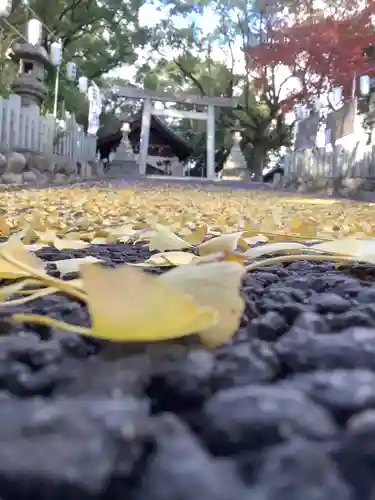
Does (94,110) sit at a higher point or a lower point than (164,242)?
higher

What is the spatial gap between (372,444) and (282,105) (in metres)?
15.8

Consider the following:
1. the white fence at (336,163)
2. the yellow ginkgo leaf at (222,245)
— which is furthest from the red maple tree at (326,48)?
the yellow ginkgo leaf at (222,245)

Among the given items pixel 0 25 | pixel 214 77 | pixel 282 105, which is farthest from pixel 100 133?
pixel 0 25

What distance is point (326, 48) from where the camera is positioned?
34.1ft

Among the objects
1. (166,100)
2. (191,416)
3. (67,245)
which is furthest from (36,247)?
(166,100)

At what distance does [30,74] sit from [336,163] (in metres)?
4.03

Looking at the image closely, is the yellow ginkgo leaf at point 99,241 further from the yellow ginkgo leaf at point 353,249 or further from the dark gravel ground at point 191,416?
the dark gravel ground at point 191,416

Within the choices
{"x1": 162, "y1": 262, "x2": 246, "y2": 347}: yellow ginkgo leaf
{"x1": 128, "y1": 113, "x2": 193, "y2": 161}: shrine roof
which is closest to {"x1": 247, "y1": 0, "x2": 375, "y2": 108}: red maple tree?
{"x1": 128, "y1": 113, "x2": 193, "y2": 161}: shrine roof

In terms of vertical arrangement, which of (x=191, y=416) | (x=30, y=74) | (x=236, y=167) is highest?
(x=30, y=74)

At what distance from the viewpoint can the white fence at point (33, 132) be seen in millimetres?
5309

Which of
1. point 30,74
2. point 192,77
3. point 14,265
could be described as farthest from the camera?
point 192,77

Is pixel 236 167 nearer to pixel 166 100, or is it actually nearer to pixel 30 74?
pixel 166 100

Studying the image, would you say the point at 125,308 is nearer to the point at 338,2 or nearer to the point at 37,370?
the point at 37,370

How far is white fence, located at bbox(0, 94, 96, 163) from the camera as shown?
5309 millimetres
